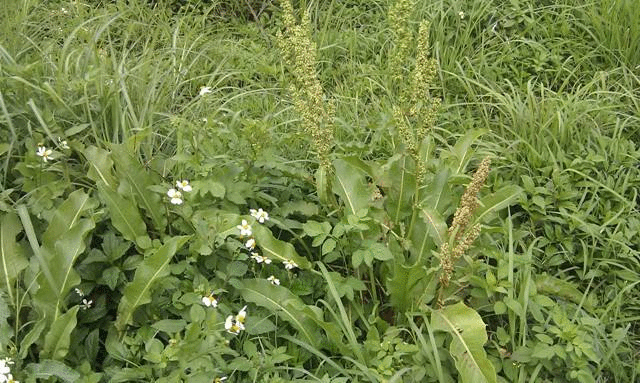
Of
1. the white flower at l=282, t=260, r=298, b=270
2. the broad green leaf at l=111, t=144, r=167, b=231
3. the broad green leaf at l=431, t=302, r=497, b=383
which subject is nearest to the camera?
the broad green leaf at l=431, t=302, r=497, b=383

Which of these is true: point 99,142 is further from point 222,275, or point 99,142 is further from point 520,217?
point 520,217

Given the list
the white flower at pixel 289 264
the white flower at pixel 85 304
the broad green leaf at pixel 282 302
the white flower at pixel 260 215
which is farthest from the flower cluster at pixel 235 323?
the white flower at pixel 85 304

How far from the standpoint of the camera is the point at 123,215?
2.64m

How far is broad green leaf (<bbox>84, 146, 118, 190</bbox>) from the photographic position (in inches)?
111

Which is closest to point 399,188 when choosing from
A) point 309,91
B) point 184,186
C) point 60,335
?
point 309,91

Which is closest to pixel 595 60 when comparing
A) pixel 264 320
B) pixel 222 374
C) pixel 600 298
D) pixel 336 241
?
pixel 600 298

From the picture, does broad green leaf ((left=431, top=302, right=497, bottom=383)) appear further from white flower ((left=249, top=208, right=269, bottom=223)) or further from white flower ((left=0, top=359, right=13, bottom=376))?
white flower ((left=0, top=359, right=13, bottom=376))

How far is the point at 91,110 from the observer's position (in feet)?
10.6

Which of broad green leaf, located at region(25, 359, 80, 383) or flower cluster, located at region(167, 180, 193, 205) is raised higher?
flower cluster, located at region(167, 180, 193, 205)

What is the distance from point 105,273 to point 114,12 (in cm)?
225

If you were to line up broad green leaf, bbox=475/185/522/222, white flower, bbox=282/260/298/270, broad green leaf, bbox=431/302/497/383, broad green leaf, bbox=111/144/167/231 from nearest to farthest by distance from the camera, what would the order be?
1. broad green leaf, bbox=431/302/497/383
2. white flower, bbox=282/260/298/270
3. broad green leaf, bbox=111/144/167/231
4. broad green leaf, bbox=475/185/522/222

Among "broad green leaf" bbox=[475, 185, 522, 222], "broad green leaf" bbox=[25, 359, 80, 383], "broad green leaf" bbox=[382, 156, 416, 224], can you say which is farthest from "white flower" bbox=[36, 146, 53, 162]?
"broad green leaf" bbox=[475, 185, 522, 222]

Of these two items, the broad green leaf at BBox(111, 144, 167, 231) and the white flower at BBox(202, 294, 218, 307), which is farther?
the broad green leaf at BBox(111, 144, 167, 231)

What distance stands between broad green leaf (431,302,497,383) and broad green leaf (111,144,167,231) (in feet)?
3.31
